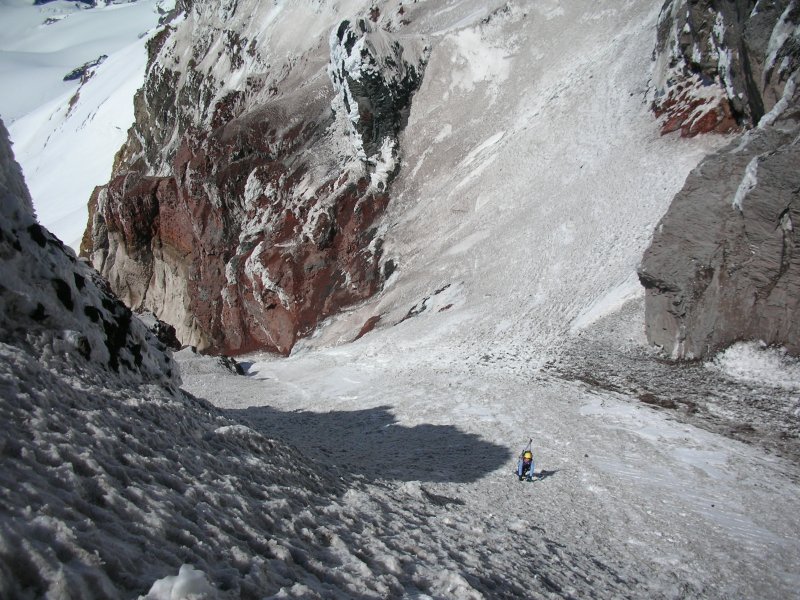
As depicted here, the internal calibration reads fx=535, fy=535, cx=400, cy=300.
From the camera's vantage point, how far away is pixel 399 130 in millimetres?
39250

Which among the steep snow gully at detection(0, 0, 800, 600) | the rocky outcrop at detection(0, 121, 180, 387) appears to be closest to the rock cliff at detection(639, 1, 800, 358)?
the steep snow gully at detection(0, 0, 800, 600)

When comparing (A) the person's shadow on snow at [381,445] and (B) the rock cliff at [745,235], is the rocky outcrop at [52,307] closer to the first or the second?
(A) the person's shadow on snow at [381,445]

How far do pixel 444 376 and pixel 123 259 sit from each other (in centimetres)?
4312

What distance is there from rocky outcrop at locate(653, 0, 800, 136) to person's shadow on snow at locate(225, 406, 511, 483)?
1700 cm

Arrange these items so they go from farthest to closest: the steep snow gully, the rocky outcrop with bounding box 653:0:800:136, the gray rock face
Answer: the rocky outcrop with bounding box 653:0:800:136
the gray rock face
the steep snow gully

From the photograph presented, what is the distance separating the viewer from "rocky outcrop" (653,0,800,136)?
19.5 m

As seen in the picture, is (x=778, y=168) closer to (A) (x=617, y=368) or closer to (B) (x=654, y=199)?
(A) (x=617, y=368)

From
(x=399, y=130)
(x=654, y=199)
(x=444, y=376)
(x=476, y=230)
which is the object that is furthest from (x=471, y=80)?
(x=444, y=376)

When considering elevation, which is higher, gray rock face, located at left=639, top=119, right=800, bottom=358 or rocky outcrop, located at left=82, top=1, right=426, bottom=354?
rocky outcrop, located at left=82, top=1, right=426, bottom=354

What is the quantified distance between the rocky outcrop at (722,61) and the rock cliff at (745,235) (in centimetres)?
7

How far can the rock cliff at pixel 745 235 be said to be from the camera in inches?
591

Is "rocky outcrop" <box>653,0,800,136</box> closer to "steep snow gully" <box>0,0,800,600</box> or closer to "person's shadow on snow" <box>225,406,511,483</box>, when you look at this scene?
"steep snow gully" <box>0,0,800,600</box>

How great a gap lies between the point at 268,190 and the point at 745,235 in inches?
1355

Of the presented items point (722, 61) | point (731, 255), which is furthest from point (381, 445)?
point (722, 61)
